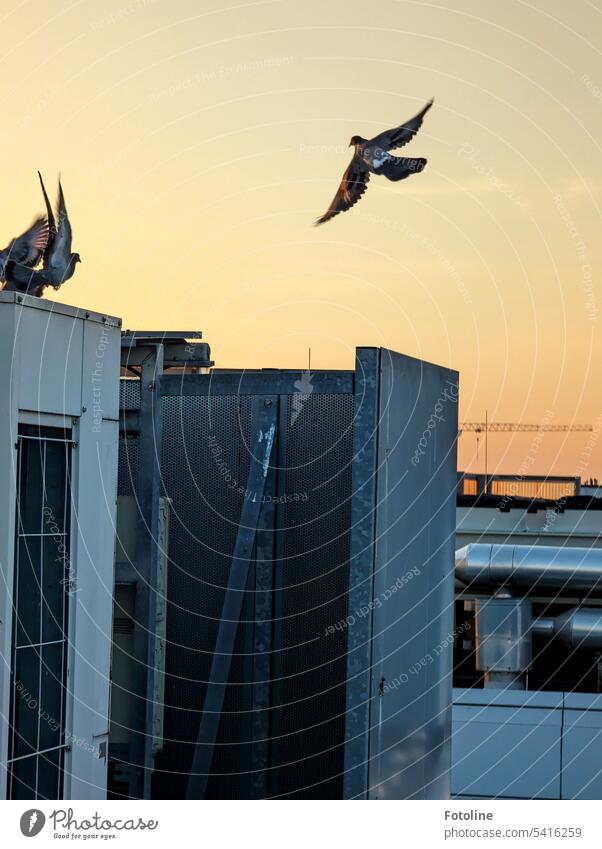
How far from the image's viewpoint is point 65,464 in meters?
4.41

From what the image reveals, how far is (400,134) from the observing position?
852 cm

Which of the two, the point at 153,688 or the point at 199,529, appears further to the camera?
the point at 199,529

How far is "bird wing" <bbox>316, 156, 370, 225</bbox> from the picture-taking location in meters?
8.20

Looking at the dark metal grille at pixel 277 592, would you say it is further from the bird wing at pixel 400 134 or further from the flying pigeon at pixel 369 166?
the bird wing at pixel 400 134

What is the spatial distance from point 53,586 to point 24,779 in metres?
0.69

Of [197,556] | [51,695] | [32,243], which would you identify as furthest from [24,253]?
[51,695]

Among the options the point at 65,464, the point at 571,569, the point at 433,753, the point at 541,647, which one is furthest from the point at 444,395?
the point at 541,647

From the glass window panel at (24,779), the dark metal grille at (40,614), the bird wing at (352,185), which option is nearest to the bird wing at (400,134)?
the bird wing at (352,185)

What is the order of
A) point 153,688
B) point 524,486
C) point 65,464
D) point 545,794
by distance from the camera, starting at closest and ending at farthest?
point 65,464 < point 153,688 < point 545,794 < point 524,486

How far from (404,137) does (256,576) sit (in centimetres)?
375

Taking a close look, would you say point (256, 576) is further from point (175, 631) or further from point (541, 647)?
point (541, 647)
